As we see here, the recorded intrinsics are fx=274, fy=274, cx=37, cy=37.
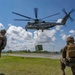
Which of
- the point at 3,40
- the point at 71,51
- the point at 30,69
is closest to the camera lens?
the point at 71,51

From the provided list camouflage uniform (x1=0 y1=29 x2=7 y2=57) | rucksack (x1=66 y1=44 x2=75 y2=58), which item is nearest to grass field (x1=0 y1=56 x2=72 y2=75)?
camouflage uniform (x1=0 y1=29 x2=7 y2=57)

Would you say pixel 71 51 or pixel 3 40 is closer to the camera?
pixel 71 51

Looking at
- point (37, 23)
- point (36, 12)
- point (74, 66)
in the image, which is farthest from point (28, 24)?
point (74, 66)

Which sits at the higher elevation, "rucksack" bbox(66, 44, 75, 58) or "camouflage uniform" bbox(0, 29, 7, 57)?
"camouflage uniform" bbox(0, 29, 7, 57)

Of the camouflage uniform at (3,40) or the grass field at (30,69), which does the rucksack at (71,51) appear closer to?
the camouflage uniform at (3,40)

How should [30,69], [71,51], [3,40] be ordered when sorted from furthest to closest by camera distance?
[30,69], [3,40], [71,51]

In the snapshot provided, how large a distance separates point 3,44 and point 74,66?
270 centimetres

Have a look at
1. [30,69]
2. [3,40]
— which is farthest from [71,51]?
[30,69]

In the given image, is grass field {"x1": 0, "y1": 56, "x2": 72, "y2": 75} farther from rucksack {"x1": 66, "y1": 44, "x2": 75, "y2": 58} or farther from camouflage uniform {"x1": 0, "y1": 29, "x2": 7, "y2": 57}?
rucksack {"x1": 66, "y1": 44, "x2": 75, "y2": 58}

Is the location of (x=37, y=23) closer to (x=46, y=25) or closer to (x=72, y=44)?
(x=46, y=25)

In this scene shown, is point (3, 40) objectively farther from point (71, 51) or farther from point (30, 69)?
point (30, 69)

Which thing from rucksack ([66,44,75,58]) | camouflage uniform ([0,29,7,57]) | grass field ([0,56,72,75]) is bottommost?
grass field ([0,56,72,75])

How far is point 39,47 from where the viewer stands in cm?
10925

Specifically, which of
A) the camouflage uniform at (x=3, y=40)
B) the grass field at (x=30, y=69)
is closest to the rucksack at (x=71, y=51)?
the camouflage uniform at (x=3, y=40)
